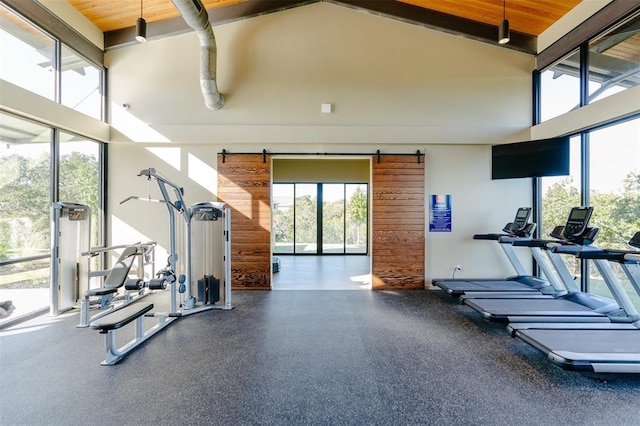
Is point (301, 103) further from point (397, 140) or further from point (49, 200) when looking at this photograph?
point (49, 200)

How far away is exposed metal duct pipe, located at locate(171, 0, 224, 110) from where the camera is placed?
4363mm

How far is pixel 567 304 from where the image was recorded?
3951 millimetres

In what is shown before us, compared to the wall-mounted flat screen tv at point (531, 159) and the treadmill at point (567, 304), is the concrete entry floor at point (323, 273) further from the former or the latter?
the wall-mounted flat screen tv at point (531, 159)

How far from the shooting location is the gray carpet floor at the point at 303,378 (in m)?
2.16

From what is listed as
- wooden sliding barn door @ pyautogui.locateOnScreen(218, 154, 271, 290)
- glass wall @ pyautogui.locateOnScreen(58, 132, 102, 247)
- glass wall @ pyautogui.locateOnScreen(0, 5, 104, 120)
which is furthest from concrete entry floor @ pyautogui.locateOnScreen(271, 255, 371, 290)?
glass wall @ pyautogui.locateOnScreen(0, 5, 104, 120)

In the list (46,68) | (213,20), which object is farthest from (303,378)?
(213,20)

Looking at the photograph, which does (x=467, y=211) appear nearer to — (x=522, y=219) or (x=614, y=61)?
(x=522, y=219)

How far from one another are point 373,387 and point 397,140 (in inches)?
163

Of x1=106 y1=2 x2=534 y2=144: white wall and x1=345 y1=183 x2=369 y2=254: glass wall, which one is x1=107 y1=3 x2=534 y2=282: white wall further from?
x1=345 y1=183 x2=369 y2=254: glass wall

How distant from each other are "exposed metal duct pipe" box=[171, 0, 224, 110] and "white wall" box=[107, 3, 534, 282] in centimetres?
32

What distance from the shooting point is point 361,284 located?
19.2ft

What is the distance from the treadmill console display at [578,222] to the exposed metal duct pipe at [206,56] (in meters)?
5.53

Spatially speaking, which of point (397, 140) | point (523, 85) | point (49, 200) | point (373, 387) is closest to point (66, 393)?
point (373, 387)

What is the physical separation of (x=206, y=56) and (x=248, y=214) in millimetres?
2706
